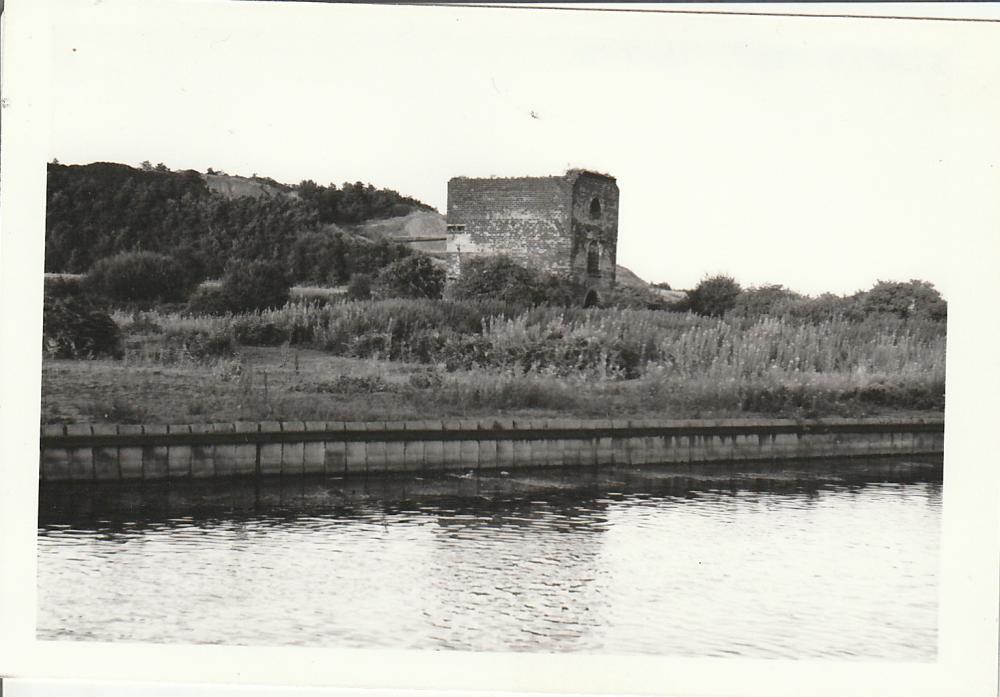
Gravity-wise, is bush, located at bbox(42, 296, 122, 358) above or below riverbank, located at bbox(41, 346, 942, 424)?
above

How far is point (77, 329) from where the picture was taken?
29.6 feet

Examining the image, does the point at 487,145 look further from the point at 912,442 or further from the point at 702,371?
the point at 912,442

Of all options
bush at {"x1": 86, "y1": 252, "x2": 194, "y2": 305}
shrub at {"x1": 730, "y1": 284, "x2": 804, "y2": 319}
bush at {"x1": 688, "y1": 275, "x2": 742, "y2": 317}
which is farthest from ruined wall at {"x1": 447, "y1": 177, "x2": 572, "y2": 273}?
bush at {"x1": 86, "y1": 252, "x2": 194, "y2": 305}

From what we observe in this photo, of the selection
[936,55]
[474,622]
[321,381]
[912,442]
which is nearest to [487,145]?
[321,381]

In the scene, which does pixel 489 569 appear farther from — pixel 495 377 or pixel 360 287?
pixel 360 287

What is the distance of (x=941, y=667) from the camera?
6.65 meters

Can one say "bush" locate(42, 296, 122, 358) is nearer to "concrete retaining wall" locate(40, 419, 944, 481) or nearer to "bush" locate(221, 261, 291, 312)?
"concrete retaining wall" locate(40, 419, 944, 481)

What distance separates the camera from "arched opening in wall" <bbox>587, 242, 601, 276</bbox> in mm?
14328

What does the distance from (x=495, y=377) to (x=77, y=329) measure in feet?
13.3

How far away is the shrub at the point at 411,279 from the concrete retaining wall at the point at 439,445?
3.54 m

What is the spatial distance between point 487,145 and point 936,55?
3652mm

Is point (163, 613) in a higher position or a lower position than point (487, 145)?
lower

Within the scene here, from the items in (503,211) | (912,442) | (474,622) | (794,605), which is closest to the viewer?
(474,622)

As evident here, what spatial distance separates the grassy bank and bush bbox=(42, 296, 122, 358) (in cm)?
17
